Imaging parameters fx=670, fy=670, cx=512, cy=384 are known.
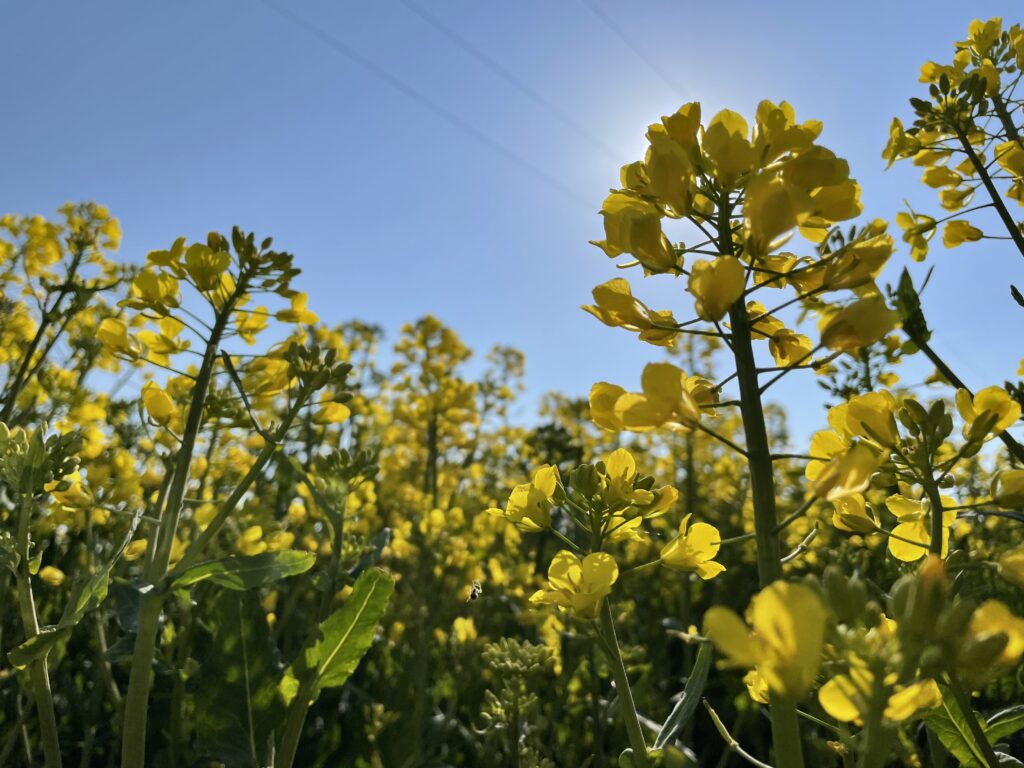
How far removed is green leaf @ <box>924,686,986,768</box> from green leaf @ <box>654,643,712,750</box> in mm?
411

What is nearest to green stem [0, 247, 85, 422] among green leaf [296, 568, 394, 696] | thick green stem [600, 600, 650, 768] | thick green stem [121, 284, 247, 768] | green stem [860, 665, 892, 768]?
thick green stem [121, 284, 247, 768]

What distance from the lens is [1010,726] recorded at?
1158 mm

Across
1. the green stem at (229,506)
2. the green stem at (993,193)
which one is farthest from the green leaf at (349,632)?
the green stem at (993,193)

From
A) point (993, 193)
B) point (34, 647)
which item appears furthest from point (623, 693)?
point (993, 193)

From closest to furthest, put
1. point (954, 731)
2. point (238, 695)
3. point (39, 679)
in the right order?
point (954, 731) → point (39, 679) → point (238, 695)

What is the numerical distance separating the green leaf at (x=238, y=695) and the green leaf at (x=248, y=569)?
11.0 inches

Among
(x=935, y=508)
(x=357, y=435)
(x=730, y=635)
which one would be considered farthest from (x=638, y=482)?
(x=357, y=435)

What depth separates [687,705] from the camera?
43.3 inches

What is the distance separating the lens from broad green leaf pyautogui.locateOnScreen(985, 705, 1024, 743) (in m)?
1.16

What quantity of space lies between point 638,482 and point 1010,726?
751 millimetres

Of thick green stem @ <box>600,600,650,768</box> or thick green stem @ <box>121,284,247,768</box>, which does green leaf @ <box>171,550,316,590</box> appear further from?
thick green stem @ <box>600,600,650,768</box>

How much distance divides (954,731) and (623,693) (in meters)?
0.65

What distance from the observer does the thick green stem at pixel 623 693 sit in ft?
3.29

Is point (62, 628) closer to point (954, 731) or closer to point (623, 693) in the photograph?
point (623, 693)
